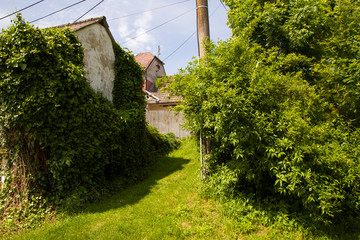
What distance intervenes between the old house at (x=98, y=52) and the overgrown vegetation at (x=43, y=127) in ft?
2.85

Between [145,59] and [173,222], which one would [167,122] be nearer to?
[173,222]

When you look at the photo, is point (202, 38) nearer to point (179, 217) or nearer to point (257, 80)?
point (257, 80)

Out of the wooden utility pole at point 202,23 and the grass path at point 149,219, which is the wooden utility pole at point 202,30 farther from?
the grass path at point 149,219

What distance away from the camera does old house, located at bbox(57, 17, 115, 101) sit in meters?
6.49

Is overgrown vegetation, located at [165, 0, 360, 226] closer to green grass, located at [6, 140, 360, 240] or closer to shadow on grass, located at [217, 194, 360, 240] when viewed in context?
shadow on grass, located at [217, 194, 360, 240]

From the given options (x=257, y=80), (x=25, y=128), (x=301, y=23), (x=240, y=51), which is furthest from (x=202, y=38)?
(x=25, y=128)

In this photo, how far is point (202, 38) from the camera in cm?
543

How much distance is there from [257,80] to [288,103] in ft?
2.39

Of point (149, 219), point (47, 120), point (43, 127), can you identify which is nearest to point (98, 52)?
point (47, 120)

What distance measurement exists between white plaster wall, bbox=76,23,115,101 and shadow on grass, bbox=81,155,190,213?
3.07m

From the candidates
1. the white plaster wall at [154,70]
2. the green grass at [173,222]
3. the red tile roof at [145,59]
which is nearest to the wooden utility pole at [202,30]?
the green grass at [173,222]

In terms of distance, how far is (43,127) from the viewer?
4742mm

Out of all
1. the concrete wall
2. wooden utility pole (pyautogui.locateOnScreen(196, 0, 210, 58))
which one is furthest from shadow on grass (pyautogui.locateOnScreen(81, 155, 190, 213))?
the concrete wall

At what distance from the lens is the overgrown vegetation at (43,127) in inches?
179
